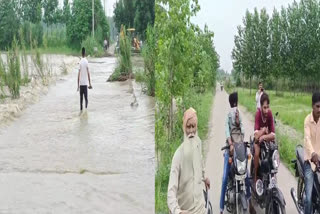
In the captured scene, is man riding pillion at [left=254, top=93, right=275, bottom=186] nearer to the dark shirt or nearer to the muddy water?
the dark shirt

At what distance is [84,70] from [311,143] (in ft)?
8.27

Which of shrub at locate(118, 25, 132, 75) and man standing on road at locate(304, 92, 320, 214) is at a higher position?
shrub at locate(118, 25, 132, 75)

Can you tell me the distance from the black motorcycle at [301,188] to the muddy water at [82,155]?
0.88 meters

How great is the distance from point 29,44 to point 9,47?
0.20m

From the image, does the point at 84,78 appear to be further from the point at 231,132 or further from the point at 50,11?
the point at 231,132

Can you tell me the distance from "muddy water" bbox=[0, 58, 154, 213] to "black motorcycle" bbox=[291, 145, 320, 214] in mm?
885

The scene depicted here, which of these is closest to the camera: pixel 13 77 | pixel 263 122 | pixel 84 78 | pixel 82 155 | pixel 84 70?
pixel 263 122

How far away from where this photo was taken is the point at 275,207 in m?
3.07

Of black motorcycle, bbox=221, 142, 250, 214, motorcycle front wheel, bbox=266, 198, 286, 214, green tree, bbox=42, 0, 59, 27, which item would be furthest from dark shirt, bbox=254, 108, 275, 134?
green tree, bbox=42, 0, 59, 27

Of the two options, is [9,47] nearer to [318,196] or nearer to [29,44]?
[29,44]

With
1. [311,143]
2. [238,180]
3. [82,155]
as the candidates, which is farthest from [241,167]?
[82,155]

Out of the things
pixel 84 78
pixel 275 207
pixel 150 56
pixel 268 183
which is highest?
pixel 150 56

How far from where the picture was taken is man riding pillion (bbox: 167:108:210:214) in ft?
7.49

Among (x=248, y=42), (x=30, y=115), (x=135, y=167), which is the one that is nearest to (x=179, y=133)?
(x=248, y=42)
